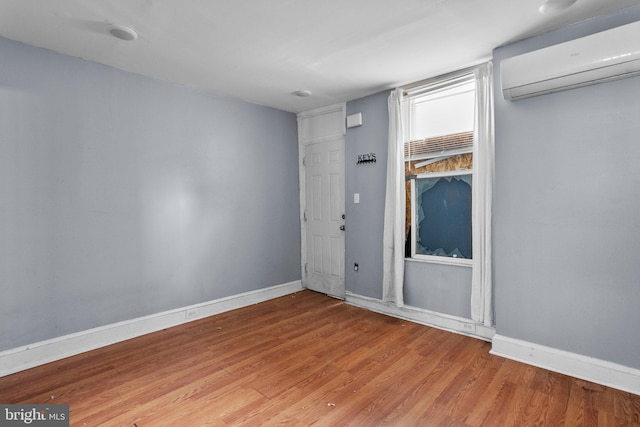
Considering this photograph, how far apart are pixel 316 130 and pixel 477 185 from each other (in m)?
2.42

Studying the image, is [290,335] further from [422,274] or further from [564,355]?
[564,355]

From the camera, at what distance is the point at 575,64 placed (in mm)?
2156

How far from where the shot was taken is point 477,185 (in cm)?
297

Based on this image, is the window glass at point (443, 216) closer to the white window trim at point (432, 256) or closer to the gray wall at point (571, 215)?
the white window trim at point (432, 256)

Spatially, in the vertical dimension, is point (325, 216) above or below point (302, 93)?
below

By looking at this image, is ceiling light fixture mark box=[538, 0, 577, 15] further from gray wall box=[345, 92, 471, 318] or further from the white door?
the white door

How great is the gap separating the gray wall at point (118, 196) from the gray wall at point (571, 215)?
291 centimetres

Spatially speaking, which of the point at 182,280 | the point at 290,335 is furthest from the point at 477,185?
the point at 182,280

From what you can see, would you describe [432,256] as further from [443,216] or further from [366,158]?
[366,158]

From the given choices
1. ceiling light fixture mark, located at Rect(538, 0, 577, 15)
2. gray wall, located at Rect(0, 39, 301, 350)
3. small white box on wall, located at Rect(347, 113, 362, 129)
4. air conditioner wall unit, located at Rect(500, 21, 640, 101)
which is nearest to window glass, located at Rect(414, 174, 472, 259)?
air conditioner wall unit, located at Rect(500, 21, 640, 101)

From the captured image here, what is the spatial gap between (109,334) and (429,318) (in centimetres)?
321

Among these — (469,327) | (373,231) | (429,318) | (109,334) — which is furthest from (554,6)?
(109,334)

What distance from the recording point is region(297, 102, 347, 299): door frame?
430 centimetres

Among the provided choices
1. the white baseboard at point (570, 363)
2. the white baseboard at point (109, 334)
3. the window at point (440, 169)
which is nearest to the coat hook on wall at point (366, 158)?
the window at point (440, 169)
